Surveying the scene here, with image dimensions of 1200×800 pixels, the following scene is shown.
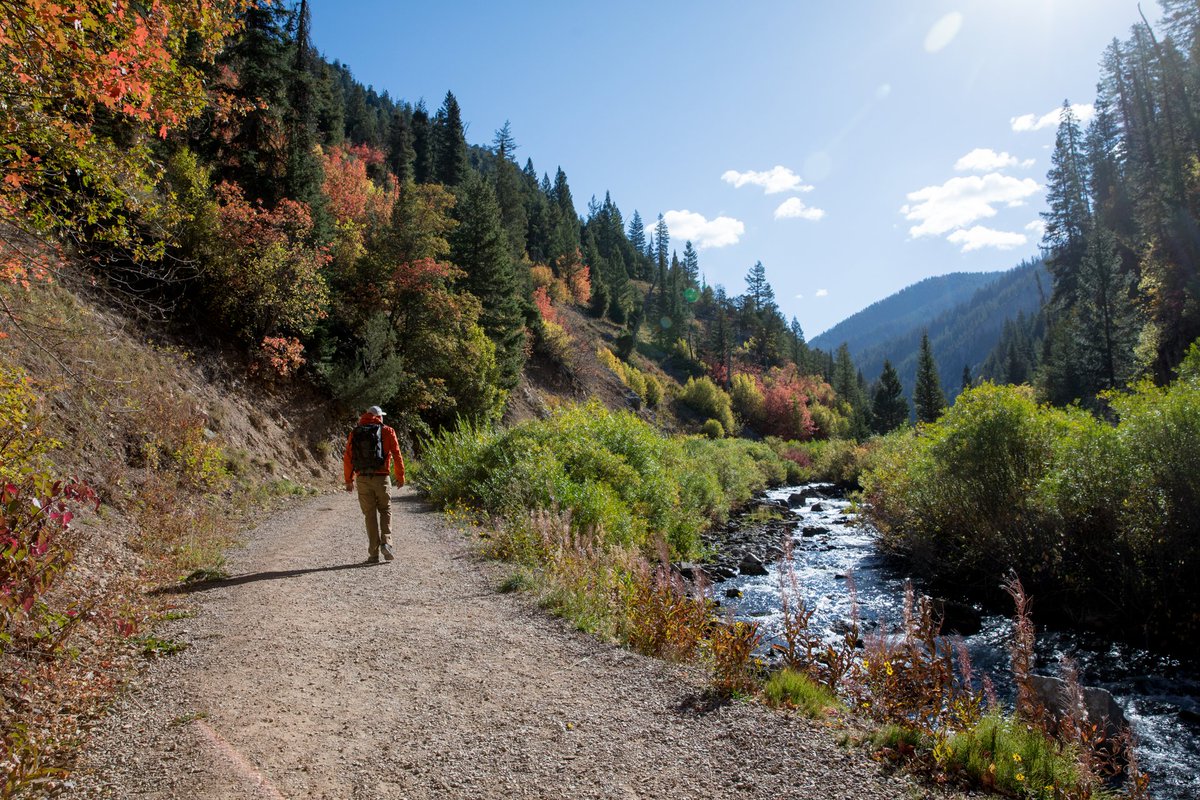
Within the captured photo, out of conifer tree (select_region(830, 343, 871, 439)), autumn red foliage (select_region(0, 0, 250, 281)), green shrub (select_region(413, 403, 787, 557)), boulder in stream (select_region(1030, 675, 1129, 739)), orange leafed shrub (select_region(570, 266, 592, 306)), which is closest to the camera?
autumn red foliage (select_region(0, 0, 250, 281))

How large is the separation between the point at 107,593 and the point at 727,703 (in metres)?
5.78

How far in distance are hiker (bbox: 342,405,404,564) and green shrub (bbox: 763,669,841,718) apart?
5858 mm

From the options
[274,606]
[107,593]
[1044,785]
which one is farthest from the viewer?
[274,606]

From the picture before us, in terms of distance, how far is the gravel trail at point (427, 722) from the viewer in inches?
134

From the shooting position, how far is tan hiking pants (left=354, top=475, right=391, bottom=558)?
8578mm

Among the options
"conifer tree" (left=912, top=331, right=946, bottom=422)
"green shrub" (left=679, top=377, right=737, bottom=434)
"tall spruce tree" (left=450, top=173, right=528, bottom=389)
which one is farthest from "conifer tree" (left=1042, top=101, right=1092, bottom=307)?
"tall spruce tree" (left=450, top=173, right=528, bottom=389)

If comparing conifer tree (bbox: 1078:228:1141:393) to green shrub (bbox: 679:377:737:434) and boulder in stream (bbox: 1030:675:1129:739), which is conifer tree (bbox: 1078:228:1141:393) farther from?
boulder in stream (bbox: 1030:675:1129:739)

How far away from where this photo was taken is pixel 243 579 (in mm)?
7387

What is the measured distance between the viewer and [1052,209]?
188 feet

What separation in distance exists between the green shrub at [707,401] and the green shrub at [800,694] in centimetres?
5751

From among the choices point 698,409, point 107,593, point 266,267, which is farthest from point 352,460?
point 698,409

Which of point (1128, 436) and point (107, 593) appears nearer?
point (107, 593)

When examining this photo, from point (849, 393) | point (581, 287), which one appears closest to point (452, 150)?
point (581, 287)

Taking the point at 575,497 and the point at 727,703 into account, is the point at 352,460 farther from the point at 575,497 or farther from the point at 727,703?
the point at 727,703
